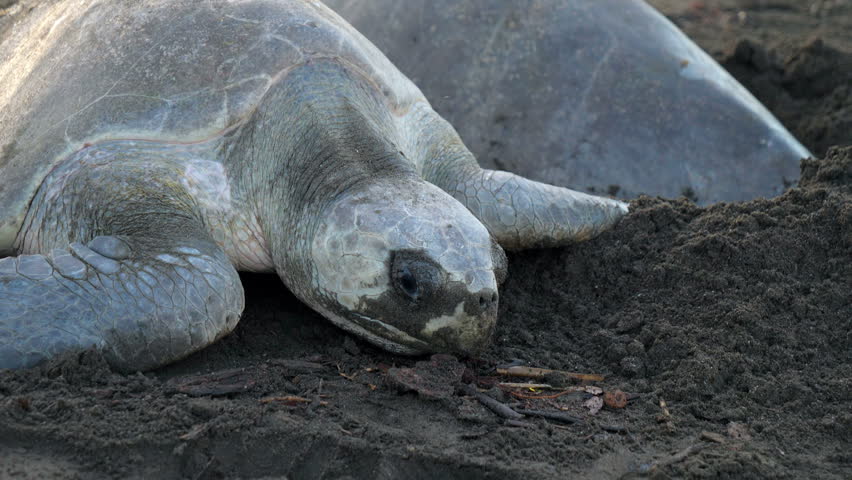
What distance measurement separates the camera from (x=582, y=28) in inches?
183

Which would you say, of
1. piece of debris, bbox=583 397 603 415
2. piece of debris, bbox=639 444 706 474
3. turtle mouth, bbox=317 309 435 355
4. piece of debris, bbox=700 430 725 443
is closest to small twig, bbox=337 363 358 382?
turtle mouth, bbox=317 309 435 355

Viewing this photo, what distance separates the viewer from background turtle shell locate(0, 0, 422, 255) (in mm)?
2963

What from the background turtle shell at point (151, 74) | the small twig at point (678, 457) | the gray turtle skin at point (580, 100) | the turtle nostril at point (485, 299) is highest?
the background turtle shell at point (151, 74)

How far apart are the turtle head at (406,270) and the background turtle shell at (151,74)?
66 centimetres

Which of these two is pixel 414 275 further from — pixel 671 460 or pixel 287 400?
pixel 671 460

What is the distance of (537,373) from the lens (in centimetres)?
257

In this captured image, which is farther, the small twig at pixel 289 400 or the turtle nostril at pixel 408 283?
the turtle nostril at pixel 408 283

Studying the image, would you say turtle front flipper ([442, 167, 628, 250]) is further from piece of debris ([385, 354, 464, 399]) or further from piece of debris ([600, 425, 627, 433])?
piece of debris ([600, 425, 627, 433])

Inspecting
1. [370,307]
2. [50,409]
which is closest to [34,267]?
[50,409]

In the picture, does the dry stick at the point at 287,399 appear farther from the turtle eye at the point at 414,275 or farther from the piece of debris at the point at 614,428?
the piece of debris at the point at 614,428

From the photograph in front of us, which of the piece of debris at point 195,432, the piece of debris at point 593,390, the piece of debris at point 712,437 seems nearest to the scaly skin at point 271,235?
the piece of debris at point 593,390

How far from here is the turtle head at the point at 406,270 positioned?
98.4 inches

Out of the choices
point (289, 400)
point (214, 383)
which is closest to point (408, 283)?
point (289, 400)

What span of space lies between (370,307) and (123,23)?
58.2 inches
